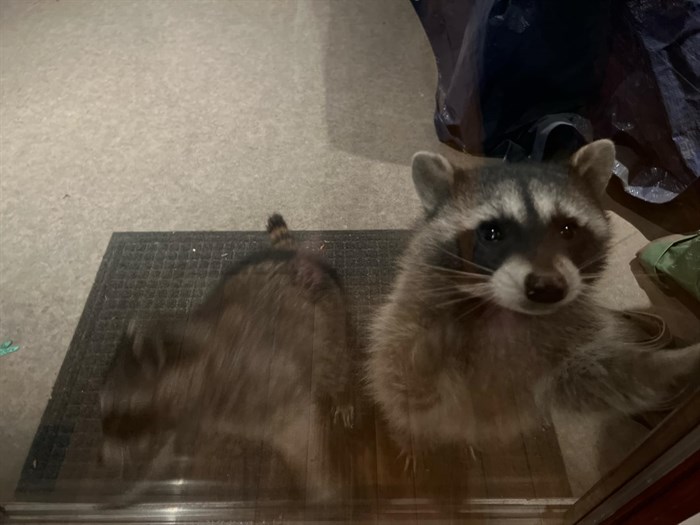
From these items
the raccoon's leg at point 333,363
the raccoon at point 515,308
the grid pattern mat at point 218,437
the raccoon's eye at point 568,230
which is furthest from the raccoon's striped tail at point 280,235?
the raccoon's eye at point 568,230

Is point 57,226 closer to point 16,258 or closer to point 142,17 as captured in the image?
point 16,258

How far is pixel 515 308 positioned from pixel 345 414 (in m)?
0.38

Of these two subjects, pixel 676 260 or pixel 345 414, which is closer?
pixel 676 260

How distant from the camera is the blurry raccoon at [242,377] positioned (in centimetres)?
92

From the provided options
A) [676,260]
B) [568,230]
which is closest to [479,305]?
[568,230]

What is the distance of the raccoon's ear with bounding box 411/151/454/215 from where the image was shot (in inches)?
32.2

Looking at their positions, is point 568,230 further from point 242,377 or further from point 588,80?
point 242,377

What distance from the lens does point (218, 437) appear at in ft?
3.14

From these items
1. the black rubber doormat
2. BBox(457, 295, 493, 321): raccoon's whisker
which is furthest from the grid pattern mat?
BBox(457, 295, 493, 321): raccoon's whisker

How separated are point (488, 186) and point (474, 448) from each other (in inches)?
16.7

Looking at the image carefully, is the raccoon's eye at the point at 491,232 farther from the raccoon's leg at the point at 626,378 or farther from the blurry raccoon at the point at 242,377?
the blurry raccoon at the point at 242,377

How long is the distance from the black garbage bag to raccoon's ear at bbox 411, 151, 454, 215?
0.43ft

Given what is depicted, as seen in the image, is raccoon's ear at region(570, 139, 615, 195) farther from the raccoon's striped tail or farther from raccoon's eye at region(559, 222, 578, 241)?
the raccoon's striped tail

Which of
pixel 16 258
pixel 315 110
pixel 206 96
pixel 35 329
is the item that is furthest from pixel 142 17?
pixel 35 329
